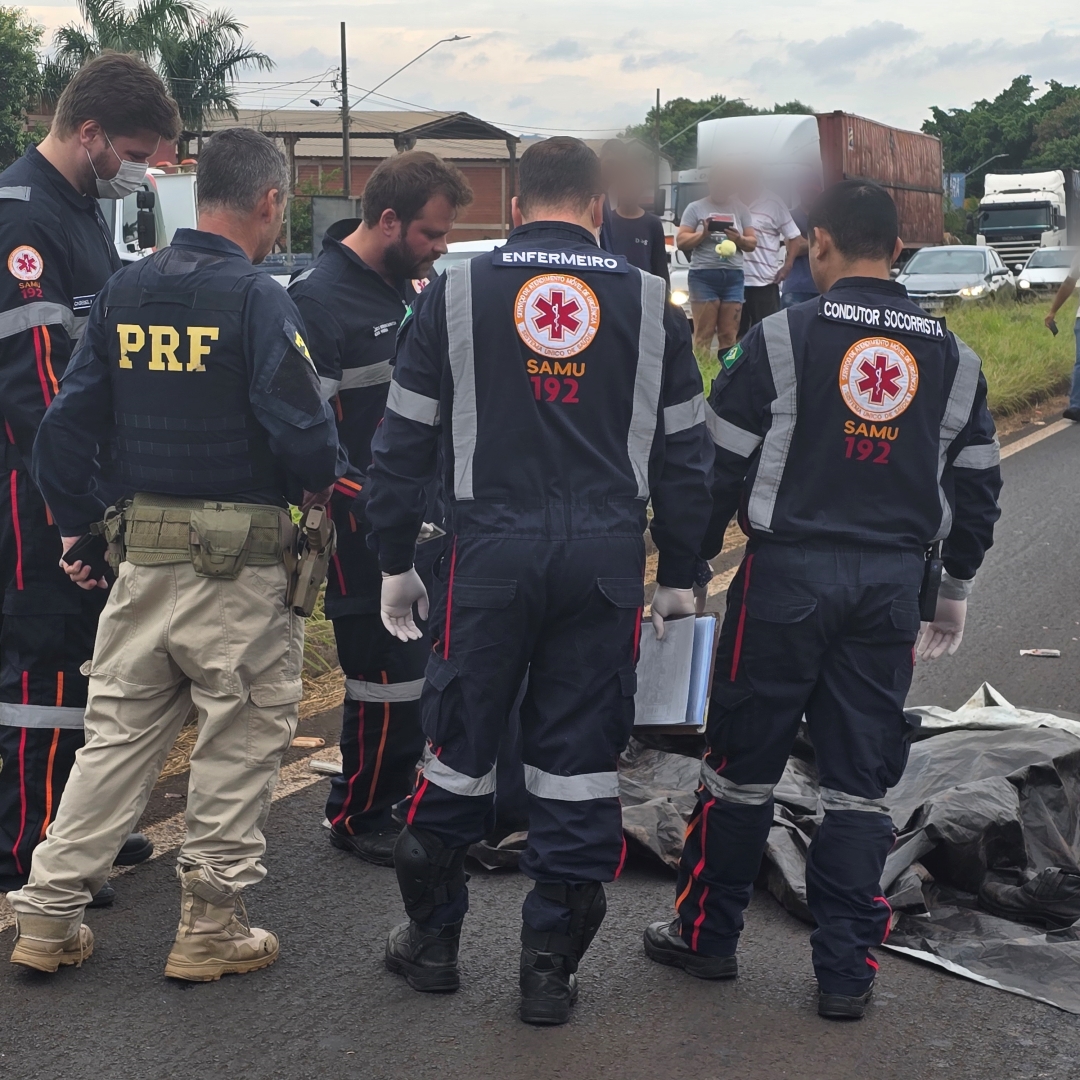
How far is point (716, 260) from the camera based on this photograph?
11.2 meters

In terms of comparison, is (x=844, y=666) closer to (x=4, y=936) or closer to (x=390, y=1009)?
(x=390, y=1009)

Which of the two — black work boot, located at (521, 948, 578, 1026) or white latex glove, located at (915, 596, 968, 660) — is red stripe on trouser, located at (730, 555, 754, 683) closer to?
white latex glove, located at (915, 596, 968, 660)

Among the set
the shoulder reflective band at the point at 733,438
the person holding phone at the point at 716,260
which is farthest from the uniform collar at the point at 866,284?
the person holding phone at the point at 716,260

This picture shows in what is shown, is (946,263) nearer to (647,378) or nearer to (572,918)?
(647,378)

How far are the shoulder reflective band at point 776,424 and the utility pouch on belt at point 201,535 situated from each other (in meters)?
1.16

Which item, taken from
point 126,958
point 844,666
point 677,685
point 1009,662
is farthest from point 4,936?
point 1009,662

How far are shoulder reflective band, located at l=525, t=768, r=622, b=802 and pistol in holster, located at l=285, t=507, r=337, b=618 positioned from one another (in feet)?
2.34

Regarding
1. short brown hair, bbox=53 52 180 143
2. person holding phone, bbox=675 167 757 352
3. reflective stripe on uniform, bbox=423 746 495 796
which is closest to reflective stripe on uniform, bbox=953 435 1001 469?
reflective stripe on uniform, bbox=423 746 495 796

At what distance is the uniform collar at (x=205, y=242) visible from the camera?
345cm

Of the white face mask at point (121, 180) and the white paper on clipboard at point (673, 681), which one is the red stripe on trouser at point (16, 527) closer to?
the white face mask at point (121, 180)

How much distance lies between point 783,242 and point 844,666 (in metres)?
8.41

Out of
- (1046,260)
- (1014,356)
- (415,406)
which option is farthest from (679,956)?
(1046,260)

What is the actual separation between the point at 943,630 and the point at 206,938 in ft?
6.63

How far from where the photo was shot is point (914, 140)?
30344 millimetres
